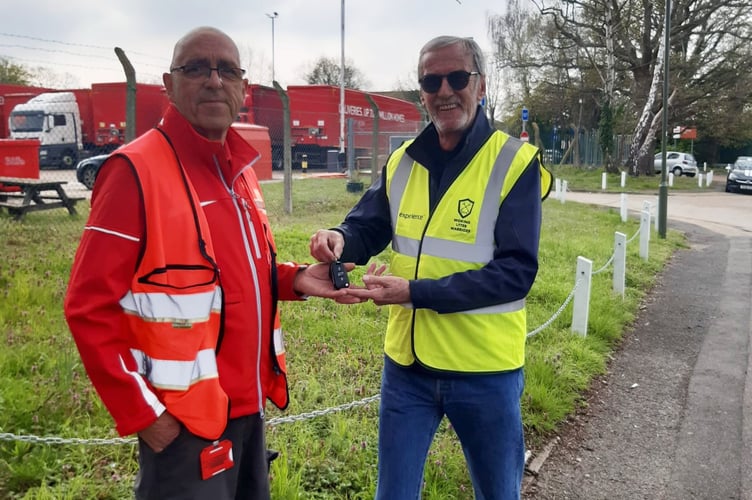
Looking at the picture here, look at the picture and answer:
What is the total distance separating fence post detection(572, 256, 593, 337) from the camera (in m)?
5.91

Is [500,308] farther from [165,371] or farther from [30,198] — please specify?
[30,198]

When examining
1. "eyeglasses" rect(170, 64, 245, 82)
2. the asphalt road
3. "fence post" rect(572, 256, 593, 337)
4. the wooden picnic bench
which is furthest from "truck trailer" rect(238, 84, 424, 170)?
"eyeglasses" rect(170, 64, 245, 82)

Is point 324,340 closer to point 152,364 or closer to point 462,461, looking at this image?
point 462,461

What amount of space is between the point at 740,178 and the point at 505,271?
28.5m

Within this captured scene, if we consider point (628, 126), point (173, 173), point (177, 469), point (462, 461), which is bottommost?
point (462, 461)

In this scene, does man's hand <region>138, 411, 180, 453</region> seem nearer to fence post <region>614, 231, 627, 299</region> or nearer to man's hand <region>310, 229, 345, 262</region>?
man's hand <region>310, 229, 345, 262</region>

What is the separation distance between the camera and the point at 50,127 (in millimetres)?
23594

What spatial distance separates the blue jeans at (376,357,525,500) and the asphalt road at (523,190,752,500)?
1.43 m

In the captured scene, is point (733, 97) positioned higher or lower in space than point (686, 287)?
higher

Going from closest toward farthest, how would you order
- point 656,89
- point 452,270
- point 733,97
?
point 452,270, point 656,89, point 733,97

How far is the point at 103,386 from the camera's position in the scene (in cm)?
174

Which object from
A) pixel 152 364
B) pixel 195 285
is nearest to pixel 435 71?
pixel 195 285

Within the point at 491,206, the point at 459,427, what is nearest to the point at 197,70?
the point at 491,206

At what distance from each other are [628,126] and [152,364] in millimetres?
40785
